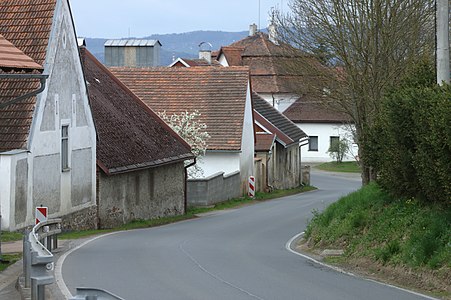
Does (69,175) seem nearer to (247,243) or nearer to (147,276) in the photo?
Answer: (247,243)

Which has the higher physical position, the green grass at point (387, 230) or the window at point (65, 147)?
the window at point (65, 147)

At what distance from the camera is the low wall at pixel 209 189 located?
132 ft

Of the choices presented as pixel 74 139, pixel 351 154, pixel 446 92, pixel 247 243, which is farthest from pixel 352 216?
pixel 351 154

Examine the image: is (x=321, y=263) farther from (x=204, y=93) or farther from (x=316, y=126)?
(x=316, y=126)

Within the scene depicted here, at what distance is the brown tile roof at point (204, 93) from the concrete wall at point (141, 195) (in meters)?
8.38

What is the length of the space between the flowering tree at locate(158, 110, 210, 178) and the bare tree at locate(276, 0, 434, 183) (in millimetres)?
12020

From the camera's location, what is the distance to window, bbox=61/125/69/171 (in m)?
26.8

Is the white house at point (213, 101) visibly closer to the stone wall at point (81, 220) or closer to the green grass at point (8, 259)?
the stone wall at point (81, 220)

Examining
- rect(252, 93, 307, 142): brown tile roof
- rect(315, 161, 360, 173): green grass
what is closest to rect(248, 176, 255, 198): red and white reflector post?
rect(252, 93, 307, 142): brown tile roof

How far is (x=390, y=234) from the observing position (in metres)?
17.0

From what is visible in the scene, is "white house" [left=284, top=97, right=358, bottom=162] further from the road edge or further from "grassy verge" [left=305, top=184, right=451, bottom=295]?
"grassy verge" [left=305, top=184, right=451, bottom=295]

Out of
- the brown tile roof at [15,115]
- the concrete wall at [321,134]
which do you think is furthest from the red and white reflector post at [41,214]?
the concrete wall at [321,134]

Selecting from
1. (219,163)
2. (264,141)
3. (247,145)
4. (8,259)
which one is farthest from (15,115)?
(264,141)

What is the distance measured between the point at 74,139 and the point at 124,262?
11589mm
